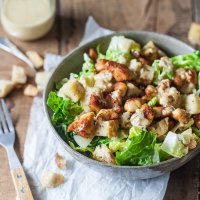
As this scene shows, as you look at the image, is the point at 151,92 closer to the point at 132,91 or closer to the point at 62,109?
the point at 132,91

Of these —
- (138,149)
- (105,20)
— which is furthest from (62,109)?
(105,20)

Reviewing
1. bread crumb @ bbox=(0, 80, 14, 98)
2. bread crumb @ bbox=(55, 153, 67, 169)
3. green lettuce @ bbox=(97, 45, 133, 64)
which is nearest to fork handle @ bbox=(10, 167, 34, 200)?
bread crumb @ bbox=(55, 153, 67, 169)

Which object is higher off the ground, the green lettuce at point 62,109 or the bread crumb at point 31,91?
the green lettuce at point 62,109

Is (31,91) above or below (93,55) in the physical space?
below

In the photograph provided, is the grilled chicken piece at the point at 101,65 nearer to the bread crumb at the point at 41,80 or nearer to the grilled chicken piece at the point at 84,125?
the grilled chicken piece at the point at 84,125

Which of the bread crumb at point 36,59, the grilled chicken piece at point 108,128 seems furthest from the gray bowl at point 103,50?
the bread crumb at point 36,59

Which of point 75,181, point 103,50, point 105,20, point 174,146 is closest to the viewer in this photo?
point 174,146

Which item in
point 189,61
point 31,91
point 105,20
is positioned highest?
point 189,61
